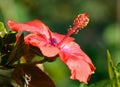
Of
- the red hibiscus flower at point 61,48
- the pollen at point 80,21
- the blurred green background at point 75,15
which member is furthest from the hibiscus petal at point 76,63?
the blurred green background at point 75,15

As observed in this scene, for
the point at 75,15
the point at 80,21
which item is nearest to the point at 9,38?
the point at 80,21

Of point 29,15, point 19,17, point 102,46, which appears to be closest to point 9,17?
point 19,17

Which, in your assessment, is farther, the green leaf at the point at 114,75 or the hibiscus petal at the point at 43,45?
the green leaf at the point at 114,75

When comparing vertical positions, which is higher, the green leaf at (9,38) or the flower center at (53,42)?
the green leaf at (9,38)

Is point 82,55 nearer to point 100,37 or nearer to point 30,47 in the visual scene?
point 30,47

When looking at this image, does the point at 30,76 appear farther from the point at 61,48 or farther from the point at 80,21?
the point at 80,21

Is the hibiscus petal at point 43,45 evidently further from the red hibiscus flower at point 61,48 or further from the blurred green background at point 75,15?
the blurred green background at point 75,15

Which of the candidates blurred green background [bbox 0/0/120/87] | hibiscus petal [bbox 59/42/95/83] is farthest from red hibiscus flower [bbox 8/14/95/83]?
blurred green background [bbox 0/0/120/87]
